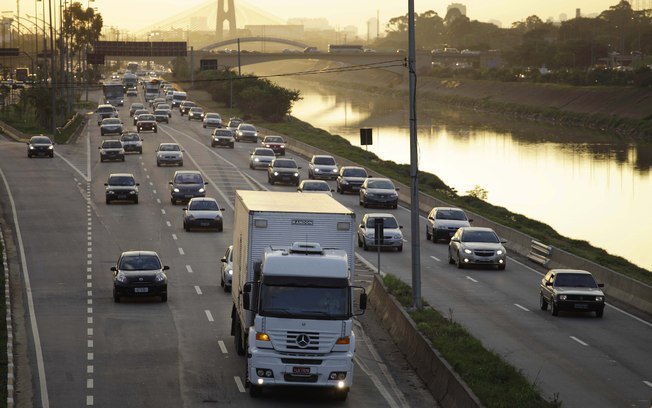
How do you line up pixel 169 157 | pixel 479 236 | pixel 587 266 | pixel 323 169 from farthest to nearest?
pixel 169 157 < pixel 323 169 < pixel 479 236 < pixel 587 266

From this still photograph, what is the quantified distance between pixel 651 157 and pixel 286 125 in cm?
3862

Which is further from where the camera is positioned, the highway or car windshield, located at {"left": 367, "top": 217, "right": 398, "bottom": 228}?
car windshield, located at {"left": 367, "top": 217, "right": 398, "bottom": 228}

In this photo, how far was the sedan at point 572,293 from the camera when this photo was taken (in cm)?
3544

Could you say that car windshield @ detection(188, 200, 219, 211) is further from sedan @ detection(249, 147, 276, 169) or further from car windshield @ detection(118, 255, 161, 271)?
sedan @ detection(249, 147, 276, 169)

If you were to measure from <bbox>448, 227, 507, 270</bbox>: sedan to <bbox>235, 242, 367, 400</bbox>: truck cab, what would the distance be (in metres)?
23.1

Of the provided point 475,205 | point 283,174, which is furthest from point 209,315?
point 475,205

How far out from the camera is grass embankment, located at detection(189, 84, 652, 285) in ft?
167

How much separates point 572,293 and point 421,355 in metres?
10.6

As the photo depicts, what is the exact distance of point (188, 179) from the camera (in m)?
60.9

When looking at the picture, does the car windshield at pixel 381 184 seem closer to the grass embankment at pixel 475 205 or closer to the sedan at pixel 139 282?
the grass embankment at pixel 475 205

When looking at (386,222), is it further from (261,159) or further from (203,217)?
(261,159)

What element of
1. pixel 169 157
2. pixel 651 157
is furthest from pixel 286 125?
pixel 169 157

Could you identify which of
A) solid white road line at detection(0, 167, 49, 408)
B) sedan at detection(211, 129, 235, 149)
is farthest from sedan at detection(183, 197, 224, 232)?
sedan at detection(211, 129, 235, 149)

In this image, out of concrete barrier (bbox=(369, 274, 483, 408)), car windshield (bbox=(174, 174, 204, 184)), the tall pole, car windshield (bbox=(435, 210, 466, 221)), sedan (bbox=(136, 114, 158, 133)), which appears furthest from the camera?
sedan (bbox=(136, 114, 158, 133))
